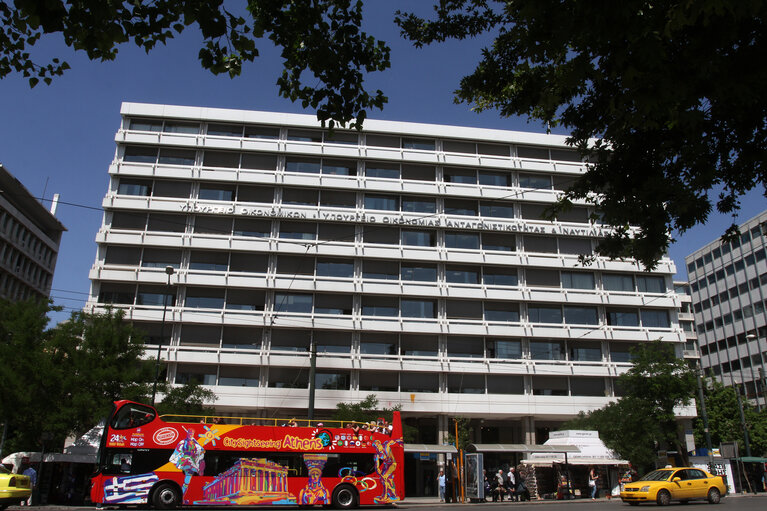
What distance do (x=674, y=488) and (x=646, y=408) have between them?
42.5 feet

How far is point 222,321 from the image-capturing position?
38094 millimetres

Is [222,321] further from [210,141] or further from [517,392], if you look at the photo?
[517,392]

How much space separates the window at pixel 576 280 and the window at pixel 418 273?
32.9 feet

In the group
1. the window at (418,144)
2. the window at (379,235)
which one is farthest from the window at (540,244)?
the window at (418,144)

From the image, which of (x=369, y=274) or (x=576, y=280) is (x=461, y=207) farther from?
(x=576, y=280)

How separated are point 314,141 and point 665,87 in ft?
128

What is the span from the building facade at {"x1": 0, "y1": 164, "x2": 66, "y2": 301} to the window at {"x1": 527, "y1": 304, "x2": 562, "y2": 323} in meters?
45.3

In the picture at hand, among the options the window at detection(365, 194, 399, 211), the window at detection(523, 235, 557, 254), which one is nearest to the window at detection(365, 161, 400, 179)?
the window at detection(365, 194, 399, 211)

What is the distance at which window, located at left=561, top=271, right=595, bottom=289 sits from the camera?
42.8m

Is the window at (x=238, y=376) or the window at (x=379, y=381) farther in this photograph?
the window at (x=379, y=381)

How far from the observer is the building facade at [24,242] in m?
56.5

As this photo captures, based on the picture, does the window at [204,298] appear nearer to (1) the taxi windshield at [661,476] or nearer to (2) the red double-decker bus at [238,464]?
(2) the red double-decker bus at [238,464]

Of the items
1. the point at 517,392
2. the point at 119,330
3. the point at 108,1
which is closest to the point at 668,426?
the point at 517,392

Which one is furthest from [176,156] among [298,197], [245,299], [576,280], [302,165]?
[576,280]
